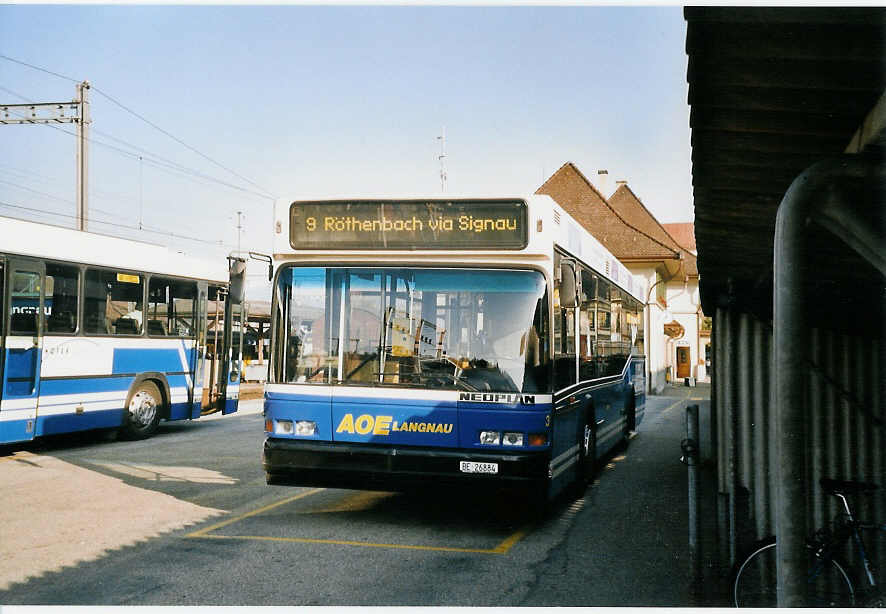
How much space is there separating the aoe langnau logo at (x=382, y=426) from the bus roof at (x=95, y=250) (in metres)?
7.11

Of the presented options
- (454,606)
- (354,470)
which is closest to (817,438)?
(454,606)

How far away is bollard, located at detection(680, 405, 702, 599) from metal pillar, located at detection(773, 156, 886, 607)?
3.42 metres

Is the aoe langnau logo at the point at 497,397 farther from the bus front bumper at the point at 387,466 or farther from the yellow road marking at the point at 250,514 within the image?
the yellow road marking at the point at 250,514

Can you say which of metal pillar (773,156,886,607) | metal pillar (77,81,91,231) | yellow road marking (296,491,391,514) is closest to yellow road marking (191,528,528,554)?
yellow road marking (296,491,391,514)

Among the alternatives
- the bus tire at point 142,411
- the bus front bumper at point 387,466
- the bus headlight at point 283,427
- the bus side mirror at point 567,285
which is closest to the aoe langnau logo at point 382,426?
the bus front bumper at point 387,466

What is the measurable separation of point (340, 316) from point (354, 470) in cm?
141

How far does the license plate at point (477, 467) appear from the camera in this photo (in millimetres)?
7301

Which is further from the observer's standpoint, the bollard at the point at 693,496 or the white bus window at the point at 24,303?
the white bus window at the point at 24,303

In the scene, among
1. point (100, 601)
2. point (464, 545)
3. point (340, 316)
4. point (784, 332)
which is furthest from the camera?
point (340, 316)

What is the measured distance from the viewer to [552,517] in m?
8.59

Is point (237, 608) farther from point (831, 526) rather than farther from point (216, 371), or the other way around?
point (216, 371)

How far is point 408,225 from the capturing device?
25.6 feet

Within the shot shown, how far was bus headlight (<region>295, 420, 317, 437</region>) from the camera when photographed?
25.2 ft

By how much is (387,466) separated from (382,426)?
36 centimetres
